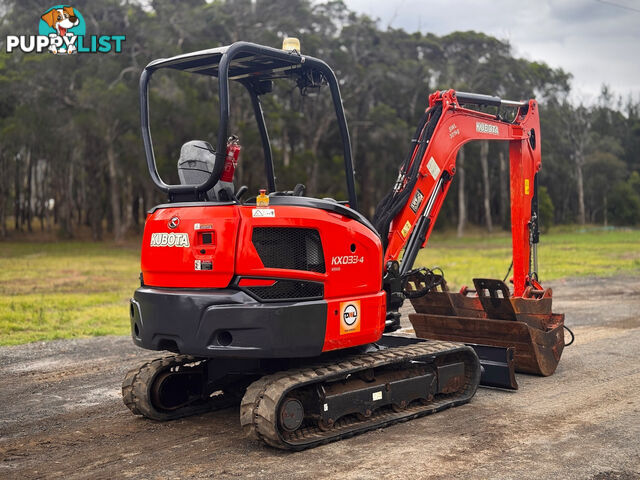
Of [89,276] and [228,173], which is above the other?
[228,173]

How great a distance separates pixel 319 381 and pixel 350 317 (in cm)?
63

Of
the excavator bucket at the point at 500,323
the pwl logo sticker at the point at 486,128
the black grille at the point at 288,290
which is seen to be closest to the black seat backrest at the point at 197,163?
the black grille at the point at 288,290

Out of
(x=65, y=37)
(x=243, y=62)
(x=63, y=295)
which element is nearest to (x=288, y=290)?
(x=243, y=62)

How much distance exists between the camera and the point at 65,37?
40.3m

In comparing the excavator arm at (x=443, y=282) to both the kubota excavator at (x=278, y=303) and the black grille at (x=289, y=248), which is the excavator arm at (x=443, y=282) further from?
the black grille at (x=289, y=248)

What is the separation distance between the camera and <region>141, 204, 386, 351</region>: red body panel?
19.1 ft

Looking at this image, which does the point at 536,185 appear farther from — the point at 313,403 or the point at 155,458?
the point at 155,458

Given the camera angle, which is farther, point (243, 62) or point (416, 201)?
point (416, 201)

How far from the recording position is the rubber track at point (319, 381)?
5.71 meters

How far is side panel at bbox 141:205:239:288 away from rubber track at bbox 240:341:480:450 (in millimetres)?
894

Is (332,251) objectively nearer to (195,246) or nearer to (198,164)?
(195,246)

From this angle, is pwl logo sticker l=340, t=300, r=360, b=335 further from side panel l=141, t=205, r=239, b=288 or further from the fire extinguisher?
the fire extinguisher

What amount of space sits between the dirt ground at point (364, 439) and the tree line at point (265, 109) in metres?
Result: 31.8

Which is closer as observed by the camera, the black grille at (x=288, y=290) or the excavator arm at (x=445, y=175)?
the black grille at (x=288, y=290)
